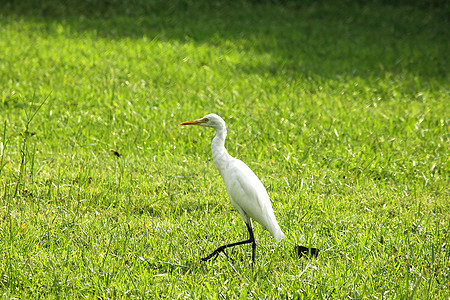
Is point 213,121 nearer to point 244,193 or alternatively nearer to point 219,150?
point 219,150

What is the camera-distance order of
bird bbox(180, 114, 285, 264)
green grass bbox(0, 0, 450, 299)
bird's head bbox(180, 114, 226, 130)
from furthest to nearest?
bird's head bbox(180, 114, 226, 130), bird bbox(180, 114, 285, 264), green grass bbox(0, 0, 450, 299)

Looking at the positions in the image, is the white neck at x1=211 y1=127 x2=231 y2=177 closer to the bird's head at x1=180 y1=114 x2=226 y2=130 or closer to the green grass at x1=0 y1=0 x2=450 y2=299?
the bird's head at x1=180 y1=114 x2=226 y2=130

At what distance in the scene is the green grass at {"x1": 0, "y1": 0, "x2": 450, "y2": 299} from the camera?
9.62ft

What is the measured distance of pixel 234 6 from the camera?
12.0 m

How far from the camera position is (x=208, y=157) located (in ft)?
16.2

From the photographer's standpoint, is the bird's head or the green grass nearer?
the green grass

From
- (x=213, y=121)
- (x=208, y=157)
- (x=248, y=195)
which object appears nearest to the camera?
(x=248, y=195)

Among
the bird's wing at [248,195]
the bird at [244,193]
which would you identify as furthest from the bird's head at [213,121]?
the bird's wing at [248,195]

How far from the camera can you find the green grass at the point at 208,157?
293cm

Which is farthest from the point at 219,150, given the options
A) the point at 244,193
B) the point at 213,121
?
the point at 244,193

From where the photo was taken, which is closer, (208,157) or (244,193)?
(244,193)

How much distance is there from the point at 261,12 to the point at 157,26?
2909mm

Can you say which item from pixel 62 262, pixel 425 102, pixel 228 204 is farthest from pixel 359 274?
pixel 425 102

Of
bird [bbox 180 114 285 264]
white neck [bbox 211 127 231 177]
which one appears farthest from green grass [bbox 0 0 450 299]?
white neck [bbox 211 127 231 177]
